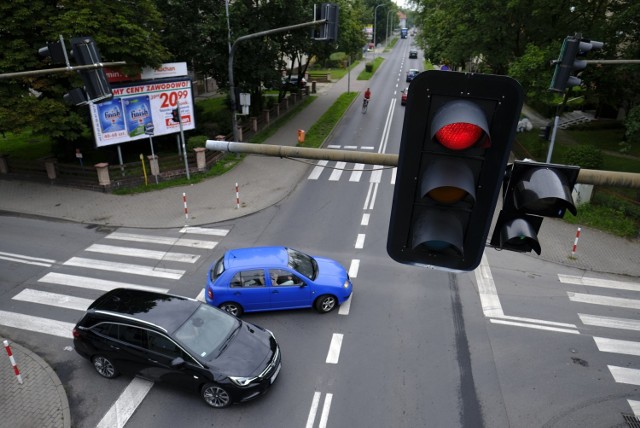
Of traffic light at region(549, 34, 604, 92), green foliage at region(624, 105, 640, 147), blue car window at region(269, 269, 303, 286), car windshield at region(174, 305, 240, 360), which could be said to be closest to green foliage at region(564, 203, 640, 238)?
green foliage at region(624, 105, 640, 147)

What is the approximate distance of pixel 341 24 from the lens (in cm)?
3328

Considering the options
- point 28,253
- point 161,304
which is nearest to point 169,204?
point 28,253

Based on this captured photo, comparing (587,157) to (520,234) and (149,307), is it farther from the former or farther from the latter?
(520,234)

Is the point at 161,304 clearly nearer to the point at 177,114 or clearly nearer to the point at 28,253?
the point at 28,253

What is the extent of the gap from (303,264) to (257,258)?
1224 mm

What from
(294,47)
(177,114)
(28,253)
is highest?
(294,47)

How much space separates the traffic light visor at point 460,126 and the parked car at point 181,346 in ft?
24.5

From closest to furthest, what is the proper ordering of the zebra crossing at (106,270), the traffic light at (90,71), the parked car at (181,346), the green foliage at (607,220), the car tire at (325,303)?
the traffic light at (90,71), the parked car at (181,346), the car tire at (325,303), the zebra crossing at (106,270), the green foliage at (607,220)

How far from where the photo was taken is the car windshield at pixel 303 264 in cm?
1156

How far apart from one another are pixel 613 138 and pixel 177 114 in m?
26.5

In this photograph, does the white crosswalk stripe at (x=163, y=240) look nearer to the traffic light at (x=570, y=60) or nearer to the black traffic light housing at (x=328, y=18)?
the black traffic light housing at (x=328, y=18)

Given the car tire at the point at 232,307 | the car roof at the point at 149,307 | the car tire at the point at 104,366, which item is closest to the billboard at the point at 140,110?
the car roof at the point at 149,307

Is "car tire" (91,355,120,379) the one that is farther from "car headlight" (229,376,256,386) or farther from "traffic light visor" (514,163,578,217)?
"traffic light visor" (514,163,578,217)

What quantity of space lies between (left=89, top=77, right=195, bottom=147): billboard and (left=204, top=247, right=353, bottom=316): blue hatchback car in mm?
11883
